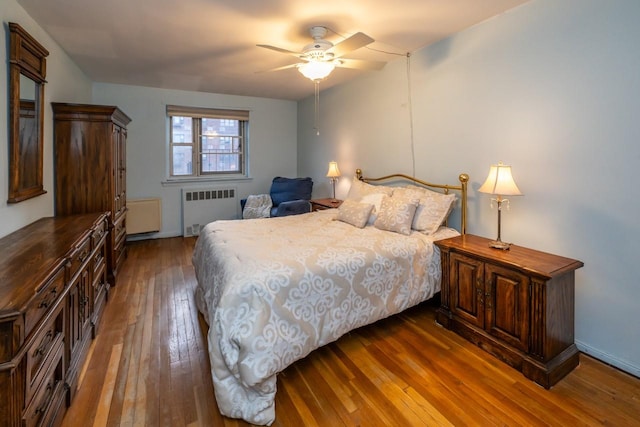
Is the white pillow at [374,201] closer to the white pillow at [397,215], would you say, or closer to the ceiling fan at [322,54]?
the white pillow at [397,215]

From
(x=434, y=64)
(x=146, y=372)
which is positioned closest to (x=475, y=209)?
(x=434, y=64)

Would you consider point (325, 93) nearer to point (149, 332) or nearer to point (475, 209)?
point (475, 209)

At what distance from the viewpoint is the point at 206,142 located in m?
5.67

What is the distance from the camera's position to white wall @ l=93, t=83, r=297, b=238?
4980mm

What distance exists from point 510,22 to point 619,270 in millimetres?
1938

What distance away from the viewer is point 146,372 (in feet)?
6.70

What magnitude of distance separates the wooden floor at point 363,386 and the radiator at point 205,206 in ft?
9.73

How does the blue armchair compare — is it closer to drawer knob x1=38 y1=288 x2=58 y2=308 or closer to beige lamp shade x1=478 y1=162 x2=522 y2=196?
beige lamp shade x1=478 y1=162 x2=522 y2=196

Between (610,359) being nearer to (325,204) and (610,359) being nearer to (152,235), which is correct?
(325,204)

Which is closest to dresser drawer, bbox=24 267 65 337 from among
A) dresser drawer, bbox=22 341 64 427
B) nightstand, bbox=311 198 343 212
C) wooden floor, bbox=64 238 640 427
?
dresser drawer, bbox=22 341 64 427

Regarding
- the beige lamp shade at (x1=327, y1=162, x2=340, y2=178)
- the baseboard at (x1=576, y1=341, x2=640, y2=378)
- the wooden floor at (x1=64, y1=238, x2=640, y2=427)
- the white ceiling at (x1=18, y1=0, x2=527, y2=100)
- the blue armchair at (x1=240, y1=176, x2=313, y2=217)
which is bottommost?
the wooden floor at (x1=64, y1=238, x2=640, y2=427)

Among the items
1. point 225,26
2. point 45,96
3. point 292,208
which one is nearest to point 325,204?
point 292,208

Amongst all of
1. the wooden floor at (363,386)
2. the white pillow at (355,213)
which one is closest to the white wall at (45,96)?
the wooden floor at (363,386)

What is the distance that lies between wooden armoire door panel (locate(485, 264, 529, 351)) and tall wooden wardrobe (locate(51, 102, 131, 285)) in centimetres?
348
